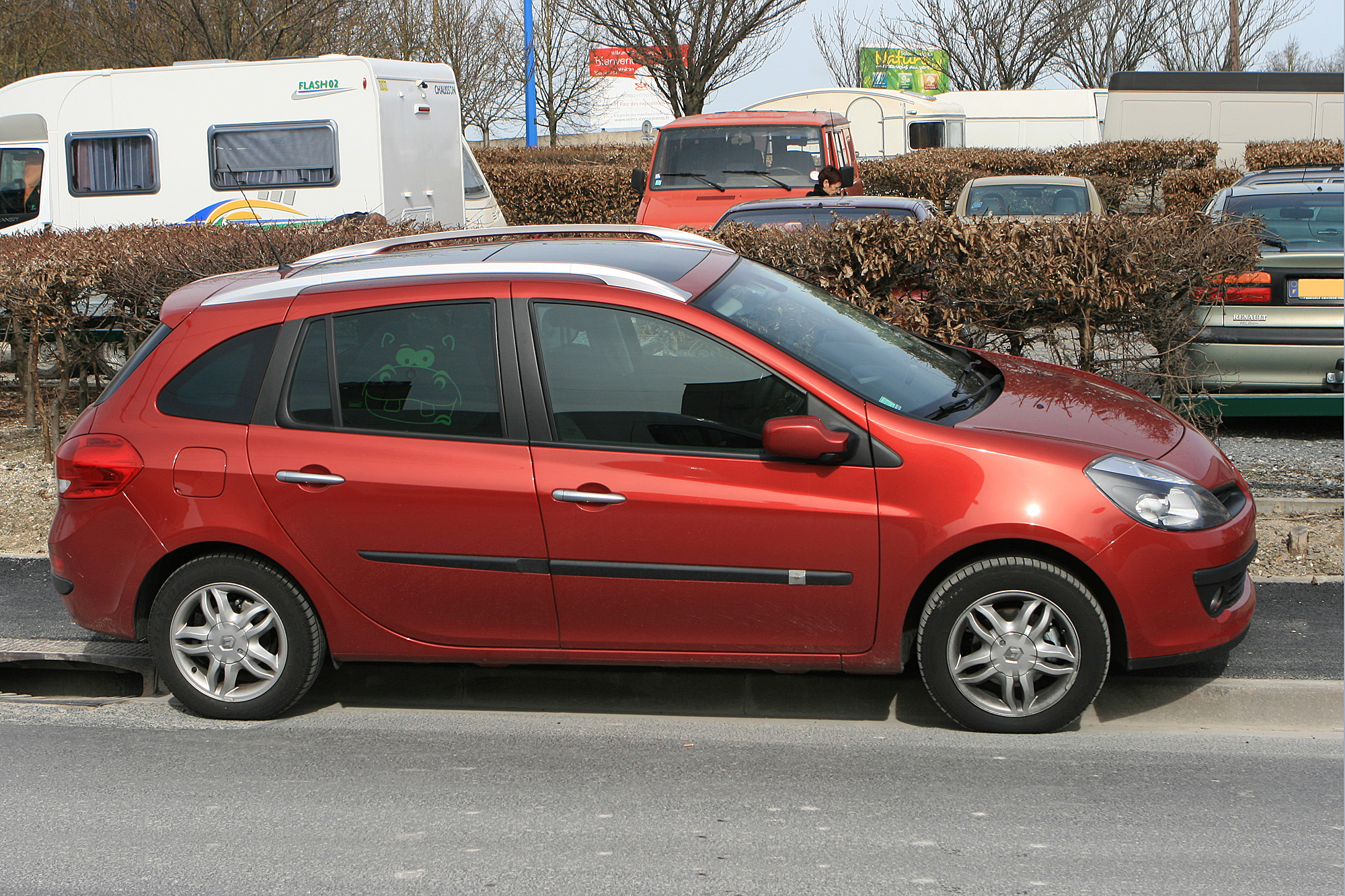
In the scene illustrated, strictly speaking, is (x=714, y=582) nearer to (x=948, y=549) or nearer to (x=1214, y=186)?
(x=948, y=549)

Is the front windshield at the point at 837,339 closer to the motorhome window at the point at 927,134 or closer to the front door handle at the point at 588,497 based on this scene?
the front door handle at the point at 588,497

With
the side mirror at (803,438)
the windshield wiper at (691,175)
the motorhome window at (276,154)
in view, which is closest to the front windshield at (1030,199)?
the windshield wiper at (691,175)

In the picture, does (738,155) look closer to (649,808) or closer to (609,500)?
(609,500)

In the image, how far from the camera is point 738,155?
45.1ft

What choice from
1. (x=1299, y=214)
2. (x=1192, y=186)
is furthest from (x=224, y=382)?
(x=1192, y=186)

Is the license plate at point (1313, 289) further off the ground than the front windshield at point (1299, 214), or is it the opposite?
the front windshield at point (1299, 214)

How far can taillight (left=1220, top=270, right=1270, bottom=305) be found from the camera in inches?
306

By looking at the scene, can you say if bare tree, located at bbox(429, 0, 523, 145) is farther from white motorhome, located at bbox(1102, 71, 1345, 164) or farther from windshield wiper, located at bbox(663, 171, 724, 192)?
windshield wiper, located at bbox(663, 171, 724, 192)

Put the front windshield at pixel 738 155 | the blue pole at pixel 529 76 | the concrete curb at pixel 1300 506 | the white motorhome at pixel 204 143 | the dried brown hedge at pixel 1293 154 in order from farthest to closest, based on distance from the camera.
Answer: the blue pole at pixel 529 76, the dried brown hedge at pixel 1293 154, the white motorhome at pixel 204 143, the front windshield at pixel 738 155, the concrete curb at pixel 1300 506

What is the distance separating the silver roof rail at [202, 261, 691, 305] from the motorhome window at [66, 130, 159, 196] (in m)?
11.7

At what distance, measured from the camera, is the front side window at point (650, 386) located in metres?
4.38

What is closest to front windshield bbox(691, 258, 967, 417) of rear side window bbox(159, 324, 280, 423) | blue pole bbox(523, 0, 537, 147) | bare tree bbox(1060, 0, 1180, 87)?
rear side window bbox(159, 324, 280, 423)

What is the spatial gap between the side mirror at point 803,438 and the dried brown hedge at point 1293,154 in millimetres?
21533

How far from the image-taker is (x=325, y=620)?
4.69 m
